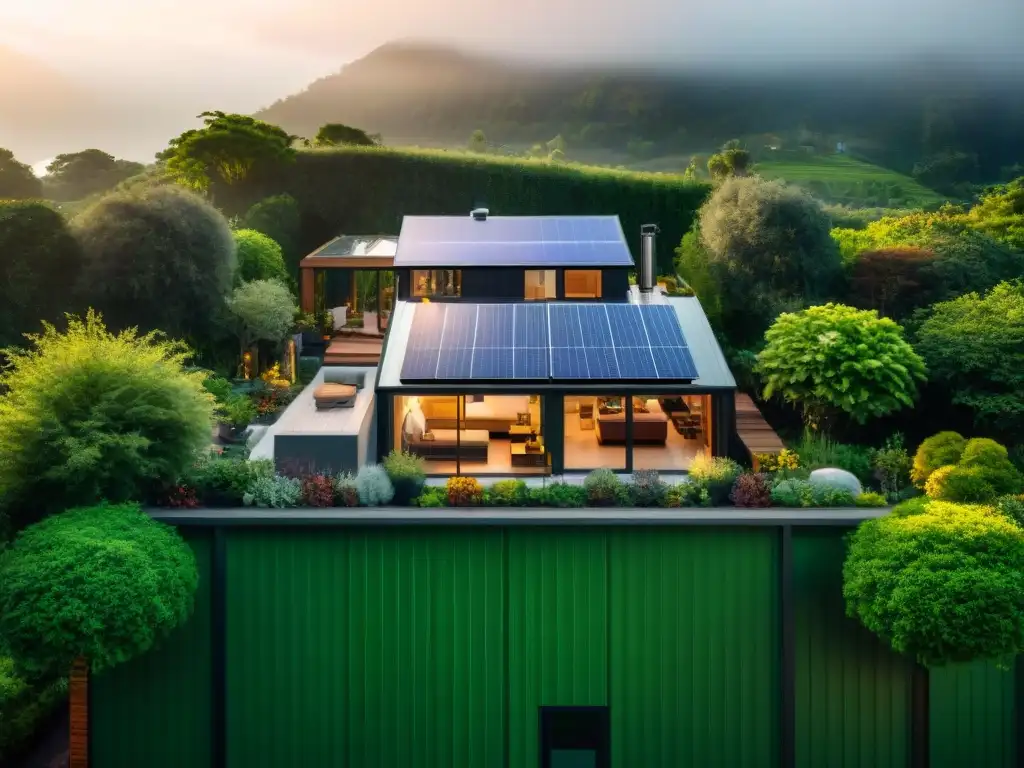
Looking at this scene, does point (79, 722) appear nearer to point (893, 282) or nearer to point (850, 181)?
point (893, 282)

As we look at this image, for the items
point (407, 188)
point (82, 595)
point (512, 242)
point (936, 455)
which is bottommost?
point (82, 595)

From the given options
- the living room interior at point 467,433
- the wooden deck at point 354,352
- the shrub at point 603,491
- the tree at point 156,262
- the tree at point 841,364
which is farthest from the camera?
the tree at point 156,262

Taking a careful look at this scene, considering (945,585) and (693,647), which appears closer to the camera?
(945,585)

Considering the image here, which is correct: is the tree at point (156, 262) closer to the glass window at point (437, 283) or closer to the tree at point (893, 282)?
the glass window at point (437, 283)

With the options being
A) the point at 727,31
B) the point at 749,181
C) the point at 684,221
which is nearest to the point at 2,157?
the point at 684,221

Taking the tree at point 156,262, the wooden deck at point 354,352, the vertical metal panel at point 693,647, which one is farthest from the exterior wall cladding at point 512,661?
the tree at point 156,262

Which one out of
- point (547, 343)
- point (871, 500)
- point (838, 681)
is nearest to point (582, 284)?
point (547, 343)
